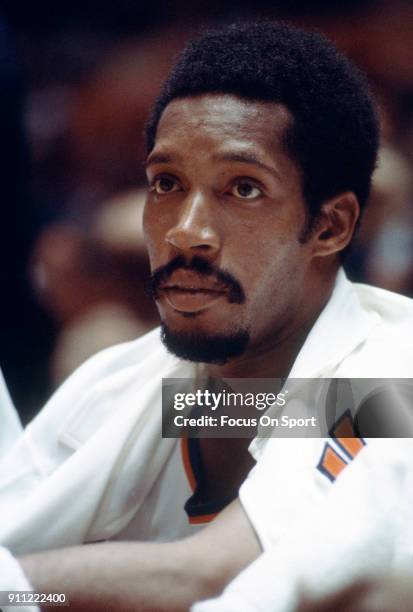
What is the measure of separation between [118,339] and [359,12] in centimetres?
56

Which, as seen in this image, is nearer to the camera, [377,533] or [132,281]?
[377,533]

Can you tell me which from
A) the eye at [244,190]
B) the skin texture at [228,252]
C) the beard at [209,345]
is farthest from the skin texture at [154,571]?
the eye at [244,190]

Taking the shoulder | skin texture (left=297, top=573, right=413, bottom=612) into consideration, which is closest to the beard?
the shoulder

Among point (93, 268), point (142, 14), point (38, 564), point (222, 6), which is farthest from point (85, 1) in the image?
point (38, 564)

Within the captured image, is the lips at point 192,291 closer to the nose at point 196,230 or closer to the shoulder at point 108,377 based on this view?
the nose at point 196,230

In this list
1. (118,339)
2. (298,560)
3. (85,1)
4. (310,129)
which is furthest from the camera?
(118,339)

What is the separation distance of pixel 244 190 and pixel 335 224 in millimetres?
140

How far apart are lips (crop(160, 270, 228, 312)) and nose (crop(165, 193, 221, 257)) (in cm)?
3

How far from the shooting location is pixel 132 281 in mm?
1000

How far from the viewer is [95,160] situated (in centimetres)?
101

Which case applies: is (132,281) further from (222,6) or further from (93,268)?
(222,6)

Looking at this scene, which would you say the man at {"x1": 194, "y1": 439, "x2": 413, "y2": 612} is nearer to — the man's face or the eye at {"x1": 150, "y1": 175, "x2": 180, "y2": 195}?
the man's face

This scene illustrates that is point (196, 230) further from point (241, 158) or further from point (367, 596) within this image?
point (367, 596)

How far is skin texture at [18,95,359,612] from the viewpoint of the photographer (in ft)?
2.24
